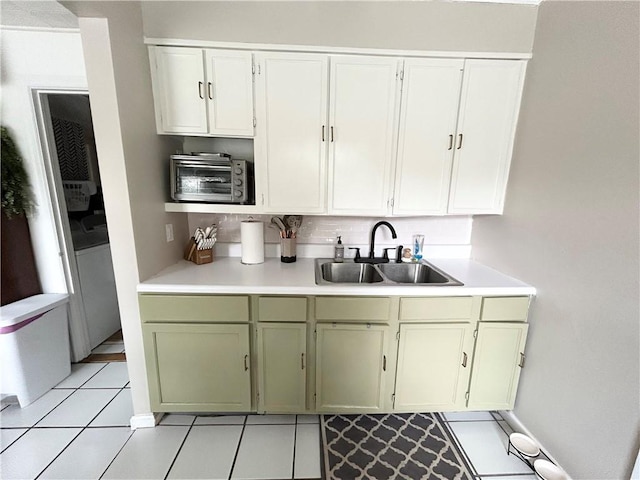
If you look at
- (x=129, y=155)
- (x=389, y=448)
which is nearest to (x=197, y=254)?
(x=129, y=155)

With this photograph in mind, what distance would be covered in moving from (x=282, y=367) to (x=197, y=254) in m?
0.99

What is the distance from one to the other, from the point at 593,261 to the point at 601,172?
424mm

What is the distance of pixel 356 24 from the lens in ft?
5.32

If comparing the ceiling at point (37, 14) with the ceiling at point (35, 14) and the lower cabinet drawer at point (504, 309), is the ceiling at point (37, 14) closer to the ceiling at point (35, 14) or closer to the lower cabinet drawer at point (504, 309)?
the ceiling at point (35, 14)

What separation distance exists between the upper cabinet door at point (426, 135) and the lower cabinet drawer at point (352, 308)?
0.67 meters

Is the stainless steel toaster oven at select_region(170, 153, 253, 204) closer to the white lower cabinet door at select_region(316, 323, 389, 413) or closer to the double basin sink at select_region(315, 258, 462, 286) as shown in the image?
the double basin sink at select_region(315, 258, 462, 286)

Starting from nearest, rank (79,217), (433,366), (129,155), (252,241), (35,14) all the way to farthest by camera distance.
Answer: (129,155)
(35,14)
(433,366)
(252,241)
(79,217)

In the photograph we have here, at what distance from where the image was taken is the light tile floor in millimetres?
1448

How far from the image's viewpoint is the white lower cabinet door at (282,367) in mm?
1630

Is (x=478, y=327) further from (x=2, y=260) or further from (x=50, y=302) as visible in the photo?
(x=2, y=260)

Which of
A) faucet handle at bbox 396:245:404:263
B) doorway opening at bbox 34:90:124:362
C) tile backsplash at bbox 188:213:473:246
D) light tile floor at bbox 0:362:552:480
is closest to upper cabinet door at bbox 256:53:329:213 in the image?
tile backsplash at bbox 188:213:473:246

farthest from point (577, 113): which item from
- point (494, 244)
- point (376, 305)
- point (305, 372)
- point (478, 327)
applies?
point (305, 372)

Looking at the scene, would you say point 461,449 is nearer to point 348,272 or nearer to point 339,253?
point 348,272

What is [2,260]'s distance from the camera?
1.90 m
